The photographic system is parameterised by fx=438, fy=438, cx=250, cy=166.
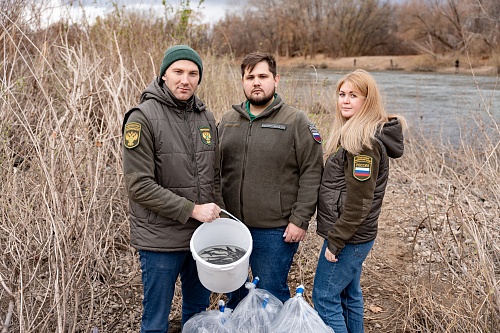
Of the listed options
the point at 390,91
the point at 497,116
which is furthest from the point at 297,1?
the point at 497,116

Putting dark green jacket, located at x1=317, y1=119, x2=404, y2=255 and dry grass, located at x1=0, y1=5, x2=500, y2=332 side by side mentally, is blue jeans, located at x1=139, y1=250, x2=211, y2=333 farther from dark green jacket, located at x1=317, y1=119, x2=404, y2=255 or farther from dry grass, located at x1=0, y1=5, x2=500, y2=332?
dark green jacket, located at x1=317, y1=119, x2=404, y2=255

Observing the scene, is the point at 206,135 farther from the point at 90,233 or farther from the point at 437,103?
the point at 437,103

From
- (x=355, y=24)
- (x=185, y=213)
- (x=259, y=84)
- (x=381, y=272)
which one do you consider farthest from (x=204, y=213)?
(x=355, y=24)

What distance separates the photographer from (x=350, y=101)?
2.20 metres

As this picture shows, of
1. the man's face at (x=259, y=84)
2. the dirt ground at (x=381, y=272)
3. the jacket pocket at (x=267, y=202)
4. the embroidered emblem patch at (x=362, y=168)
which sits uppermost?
the man's face at (x=259, y=84)

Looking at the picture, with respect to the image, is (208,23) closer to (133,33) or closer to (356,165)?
(133,33)

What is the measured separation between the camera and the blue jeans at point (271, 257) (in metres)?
2.36

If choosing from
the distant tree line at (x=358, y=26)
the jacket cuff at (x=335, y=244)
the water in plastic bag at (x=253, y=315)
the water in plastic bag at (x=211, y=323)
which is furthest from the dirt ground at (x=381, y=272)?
the distant tree line at (x=358, y=26)

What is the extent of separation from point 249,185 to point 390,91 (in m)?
12.4

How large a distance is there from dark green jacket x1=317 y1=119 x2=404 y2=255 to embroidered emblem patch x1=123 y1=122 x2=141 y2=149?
94 centimetres

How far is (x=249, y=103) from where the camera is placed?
7.95 ft

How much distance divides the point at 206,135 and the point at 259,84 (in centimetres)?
40

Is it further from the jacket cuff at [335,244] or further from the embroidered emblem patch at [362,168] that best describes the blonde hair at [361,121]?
the jacket cuff at [335,244]

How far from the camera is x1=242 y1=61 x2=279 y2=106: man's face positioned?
227cm
